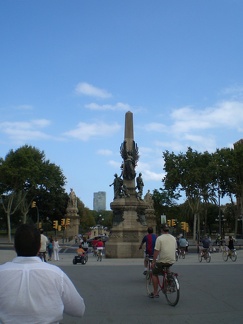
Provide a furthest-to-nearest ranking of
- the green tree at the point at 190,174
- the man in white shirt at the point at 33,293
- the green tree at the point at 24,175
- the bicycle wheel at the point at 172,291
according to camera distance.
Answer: the green tree at the point at 24,175, the green tree at the point at 190,174, the bicycle wheel at the point at 172,291, the man in white shirt at the point at 33,293

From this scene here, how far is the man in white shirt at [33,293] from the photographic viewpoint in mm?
3139

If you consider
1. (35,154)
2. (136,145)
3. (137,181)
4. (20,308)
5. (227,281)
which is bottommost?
(227,281)

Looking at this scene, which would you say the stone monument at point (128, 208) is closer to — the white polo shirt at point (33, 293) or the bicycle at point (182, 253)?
the bicycle at point (182, 253)

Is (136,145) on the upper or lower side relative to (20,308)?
upper

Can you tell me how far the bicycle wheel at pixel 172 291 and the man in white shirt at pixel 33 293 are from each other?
625cm

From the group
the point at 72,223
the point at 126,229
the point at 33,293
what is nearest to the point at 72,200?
the point at 72,223

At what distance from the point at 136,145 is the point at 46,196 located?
160ft

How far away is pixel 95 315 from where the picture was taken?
28.5ft

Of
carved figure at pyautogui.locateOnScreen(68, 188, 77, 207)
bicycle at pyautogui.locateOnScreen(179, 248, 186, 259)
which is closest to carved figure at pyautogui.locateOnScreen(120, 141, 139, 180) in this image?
bicycle at pyautogui.locateOnScreen(179, 248, 186, 259)

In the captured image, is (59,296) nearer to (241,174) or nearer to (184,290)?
(184,290)

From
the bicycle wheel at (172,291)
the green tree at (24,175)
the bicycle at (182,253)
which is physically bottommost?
the bicycle at (182,253)

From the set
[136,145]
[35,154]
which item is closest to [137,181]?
[136,145]

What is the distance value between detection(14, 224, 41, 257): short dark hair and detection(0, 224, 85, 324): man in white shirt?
0.11 meters

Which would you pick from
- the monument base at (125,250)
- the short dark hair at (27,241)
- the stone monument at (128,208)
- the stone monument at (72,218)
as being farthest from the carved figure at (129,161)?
the stone monument at (72,218)
